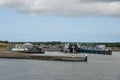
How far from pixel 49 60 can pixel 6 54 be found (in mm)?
19814

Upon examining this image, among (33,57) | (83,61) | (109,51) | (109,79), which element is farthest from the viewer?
(109,51)

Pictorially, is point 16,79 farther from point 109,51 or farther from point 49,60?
point 109,51

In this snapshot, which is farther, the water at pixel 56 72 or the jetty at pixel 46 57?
the jetty at pixel 46 57

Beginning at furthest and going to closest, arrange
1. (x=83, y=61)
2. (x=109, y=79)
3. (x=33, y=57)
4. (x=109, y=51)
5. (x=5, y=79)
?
(x=109, y=51)
(x=33, y=57)
(x=83, y=61)
(x=109, y=79)
(x=5, y=79)

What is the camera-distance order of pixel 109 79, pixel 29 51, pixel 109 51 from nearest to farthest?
pixel 109 79 → pixel 29 51 → pixel 109 51

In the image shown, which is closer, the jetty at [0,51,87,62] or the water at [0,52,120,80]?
the water at [0,52,120,80]

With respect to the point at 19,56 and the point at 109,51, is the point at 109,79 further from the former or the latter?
the point at 109,51

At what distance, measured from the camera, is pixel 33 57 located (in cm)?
11819

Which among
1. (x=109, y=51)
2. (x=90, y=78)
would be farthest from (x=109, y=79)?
(x=109, y=51)

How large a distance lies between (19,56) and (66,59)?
19.9 meters

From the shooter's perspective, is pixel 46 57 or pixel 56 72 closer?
pixel 56 72

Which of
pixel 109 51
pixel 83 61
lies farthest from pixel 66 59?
pixel 109 51

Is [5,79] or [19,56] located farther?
[19,56]

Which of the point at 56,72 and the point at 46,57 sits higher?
the point at 46,57
